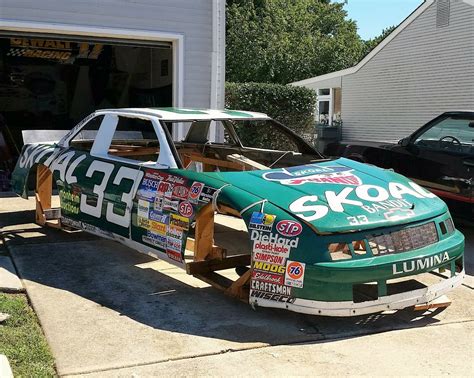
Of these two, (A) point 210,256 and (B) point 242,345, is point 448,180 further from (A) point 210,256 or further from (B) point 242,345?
(B) point 242,345

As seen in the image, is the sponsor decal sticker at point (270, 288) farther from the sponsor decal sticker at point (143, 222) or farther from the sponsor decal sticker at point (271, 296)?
the sponsor decal sticker at point (143, 222)

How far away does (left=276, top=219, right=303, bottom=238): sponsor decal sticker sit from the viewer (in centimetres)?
409

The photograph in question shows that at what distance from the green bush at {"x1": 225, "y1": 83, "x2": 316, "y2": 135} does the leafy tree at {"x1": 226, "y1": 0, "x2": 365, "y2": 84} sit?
40.9ft

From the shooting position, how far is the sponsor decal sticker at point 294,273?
4039mm

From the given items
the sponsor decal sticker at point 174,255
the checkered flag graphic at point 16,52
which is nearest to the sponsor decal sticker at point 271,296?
the sponsor decal sticker at point 174,255

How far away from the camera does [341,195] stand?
4500mm

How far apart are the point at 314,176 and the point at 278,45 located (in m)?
25.7

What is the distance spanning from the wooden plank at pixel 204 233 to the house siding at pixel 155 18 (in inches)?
236

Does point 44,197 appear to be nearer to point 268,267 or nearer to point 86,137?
point 86,137

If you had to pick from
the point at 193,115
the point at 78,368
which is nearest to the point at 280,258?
the point at 78,368

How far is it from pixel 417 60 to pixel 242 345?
16962mm

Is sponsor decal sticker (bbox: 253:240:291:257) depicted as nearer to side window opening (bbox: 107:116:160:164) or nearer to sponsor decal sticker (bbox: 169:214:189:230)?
sponsor decal sticker (bbox: 169:214:189:230)

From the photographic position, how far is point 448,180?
7.07 metres

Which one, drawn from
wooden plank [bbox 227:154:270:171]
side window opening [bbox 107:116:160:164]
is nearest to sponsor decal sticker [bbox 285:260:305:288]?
wooden plank [bbox 227:154:270:171]
